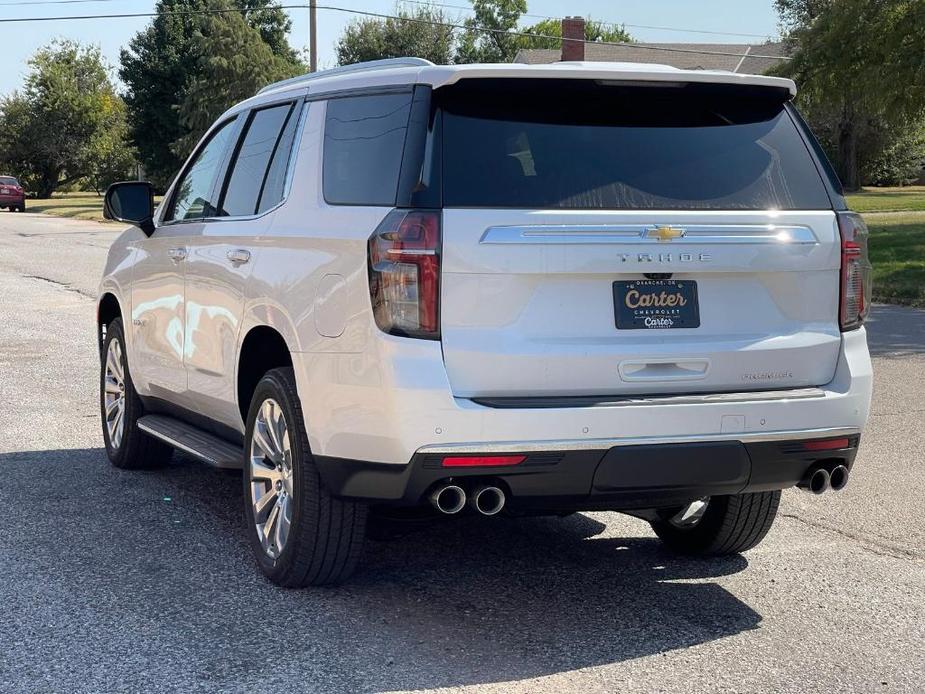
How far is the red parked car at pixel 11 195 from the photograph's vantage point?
54.4 m

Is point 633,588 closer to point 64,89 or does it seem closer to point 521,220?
point 521,220

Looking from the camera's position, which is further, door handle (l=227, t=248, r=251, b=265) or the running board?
the running board

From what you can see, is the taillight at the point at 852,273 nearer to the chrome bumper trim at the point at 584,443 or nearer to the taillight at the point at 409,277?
the chrome bumper trim at the point at 584,443

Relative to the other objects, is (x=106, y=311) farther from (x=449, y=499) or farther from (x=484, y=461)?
(x=484, y=461)

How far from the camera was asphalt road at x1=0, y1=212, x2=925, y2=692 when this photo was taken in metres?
4.36

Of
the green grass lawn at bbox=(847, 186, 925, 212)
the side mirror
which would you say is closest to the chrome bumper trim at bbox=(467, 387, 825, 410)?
the side mirror

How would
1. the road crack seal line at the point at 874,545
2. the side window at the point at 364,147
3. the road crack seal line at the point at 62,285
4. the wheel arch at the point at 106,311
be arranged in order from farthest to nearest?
the road crack seal line at the point at 62,285, the wheel arch at the point at 106,311, the road crack seal line at the point at 874,545, the side window at the point at 364,147

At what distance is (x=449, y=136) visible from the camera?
4648mm

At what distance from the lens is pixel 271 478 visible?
17.5 ft

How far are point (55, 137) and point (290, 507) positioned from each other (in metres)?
71.9

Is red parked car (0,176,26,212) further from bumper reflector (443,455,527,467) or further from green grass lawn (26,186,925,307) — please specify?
bumper reflector (443,455,527,467)

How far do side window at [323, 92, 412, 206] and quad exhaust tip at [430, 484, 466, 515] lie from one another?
101 cm

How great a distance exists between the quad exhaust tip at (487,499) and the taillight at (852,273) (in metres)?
1.47

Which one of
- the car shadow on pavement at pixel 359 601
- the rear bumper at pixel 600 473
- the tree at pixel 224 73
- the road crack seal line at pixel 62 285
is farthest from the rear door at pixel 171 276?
the tree at pixel 224 73
